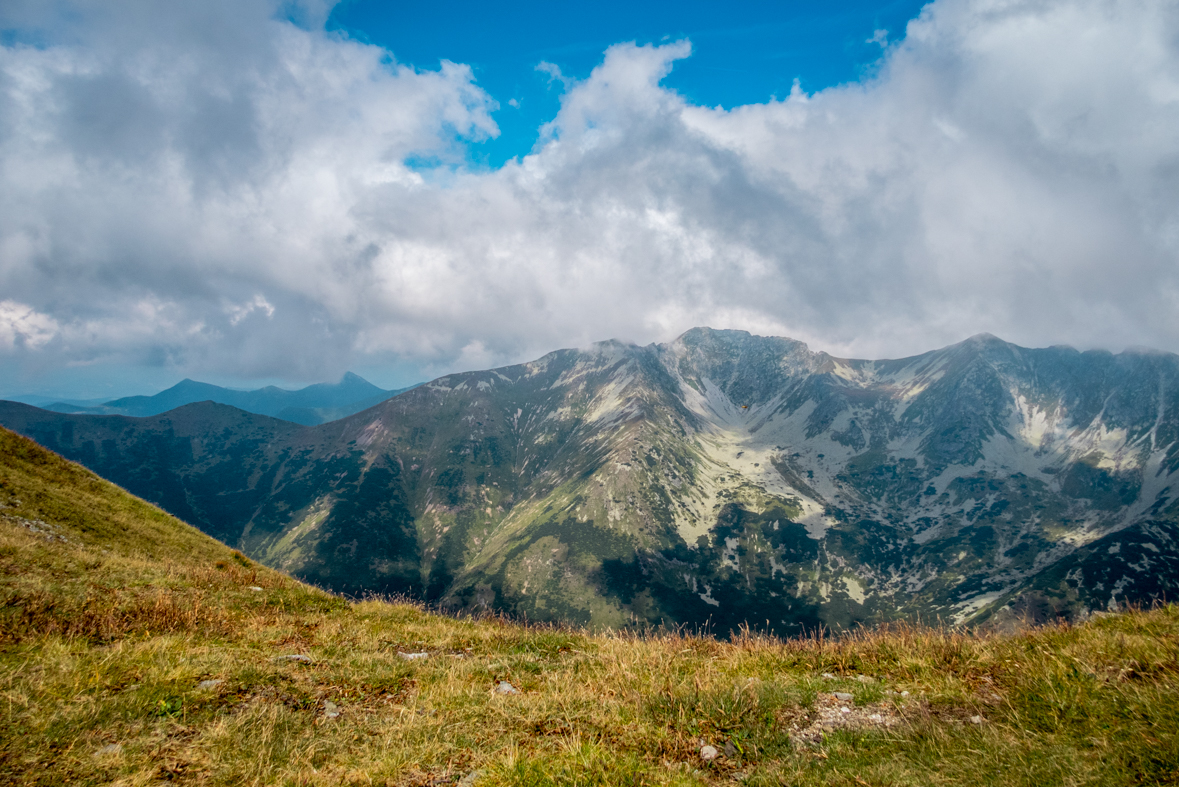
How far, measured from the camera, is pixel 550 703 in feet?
27.4

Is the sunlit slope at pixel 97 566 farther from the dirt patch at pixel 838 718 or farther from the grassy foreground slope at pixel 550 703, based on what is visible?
the dirt patch at pixel 838 718

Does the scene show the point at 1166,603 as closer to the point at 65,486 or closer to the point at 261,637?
the point at 261,637

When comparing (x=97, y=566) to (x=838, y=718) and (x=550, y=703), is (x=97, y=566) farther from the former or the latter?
(x=838, y=718)

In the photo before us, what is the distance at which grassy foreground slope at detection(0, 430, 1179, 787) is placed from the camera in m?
6.06

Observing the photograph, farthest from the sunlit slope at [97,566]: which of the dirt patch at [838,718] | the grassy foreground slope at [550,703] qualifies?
the dirt patch at [838,718]

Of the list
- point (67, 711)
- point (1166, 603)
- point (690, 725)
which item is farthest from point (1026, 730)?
point (67, 711)

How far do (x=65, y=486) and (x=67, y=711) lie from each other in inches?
1222

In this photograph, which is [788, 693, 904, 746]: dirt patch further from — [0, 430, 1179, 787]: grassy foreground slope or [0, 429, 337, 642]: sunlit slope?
[0, 429, 337, 642]: sunlit slope

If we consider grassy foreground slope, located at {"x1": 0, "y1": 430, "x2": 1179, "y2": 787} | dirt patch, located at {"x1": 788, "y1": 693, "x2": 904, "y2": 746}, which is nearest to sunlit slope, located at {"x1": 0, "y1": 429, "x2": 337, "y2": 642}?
grassy foreground slope, located at {"x1": 0, "y1": 430, "x2": 1179, "y2": 787}

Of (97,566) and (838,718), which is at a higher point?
(838,718)

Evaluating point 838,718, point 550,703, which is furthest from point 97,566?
point 838,718

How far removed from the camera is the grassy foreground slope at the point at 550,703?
19.9 feet

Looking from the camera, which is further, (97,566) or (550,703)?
(97,566)

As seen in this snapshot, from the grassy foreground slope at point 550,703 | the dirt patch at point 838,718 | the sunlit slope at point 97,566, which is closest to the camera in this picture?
the grassy foreground slope at point 550,703
